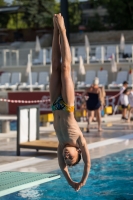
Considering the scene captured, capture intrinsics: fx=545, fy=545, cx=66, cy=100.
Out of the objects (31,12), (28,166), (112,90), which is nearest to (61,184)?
(28,166)

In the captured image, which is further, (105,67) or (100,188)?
(105,67)

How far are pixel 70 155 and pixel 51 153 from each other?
5.64 meters

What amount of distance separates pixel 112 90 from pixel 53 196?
1634 cm

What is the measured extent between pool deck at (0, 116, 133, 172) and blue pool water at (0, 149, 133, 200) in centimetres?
73

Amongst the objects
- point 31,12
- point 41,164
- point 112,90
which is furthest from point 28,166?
point 31,12

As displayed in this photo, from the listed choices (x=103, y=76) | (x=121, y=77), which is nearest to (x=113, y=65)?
(x=121, y=77)

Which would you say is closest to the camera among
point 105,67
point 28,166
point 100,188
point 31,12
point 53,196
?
point 53,196

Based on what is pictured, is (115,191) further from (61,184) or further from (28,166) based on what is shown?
(28,166)

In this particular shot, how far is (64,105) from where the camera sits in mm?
7082

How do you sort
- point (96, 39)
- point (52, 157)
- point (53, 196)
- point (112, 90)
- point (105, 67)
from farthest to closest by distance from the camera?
point (96, 39) → point (105, 67) → point (112, 90) → point (52, 157) → point (53, 196)

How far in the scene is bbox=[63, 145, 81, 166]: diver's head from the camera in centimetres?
664

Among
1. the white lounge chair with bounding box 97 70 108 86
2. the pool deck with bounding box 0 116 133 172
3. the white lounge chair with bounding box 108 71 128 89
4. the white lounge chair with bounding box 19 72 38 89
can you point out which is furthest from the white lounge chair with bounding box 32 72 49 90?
the pool deck with bounding box 0 116 133 172

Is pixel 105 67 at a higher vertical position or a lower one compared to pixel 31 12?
lower

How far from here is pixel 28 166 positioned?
1081 centimetres
